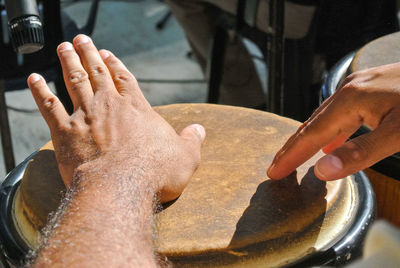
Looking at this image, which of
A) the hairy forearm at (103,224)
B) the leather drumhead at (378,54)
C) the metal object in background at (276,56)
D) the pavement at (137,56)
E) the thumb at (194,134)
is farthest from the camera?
the pavement at (137,56)

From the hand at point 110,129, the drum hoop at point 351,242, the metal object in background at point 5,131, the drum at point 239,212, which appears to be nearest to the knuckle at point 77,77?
the hand at point 110,129

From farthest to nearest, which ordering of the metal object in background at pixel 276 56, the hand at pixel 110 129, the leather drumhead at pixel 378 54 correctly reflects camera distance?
the metal object in background at pixel 276 56
the leather drumhead at pixel 378 54
the hand at pixel 110 129

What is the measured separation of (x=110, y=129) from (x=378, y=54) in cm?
53

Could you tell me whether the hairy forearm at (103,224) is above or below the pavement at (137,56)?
above

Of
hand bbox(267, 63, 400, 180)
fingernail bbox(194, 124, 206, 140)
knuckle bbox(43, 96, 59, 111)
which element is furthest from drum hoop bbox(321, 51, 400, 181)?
knuckle bbox(43, 96, 59, 111)

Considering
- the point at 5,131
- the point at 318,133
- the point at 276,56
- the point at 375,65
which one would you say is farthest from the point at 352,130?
the point at 5,131

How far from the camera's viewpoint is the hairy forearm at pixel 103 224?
0.56m

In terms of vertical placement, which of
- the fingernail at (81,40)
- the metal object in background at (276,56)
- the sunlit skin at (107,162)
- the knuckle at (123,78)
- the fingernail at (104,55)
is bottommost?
the metal object in background at (276,56)

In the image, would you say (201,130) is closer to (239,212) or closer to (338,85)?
(239,212)

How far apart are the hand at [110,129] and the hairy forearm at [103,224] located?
0.02 m

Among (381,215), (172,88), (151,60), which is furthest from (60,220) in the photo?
(151,60)

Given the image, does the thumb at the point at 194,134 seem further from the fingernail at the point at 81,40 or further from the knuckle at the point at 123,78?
the fingernail at the point at 81,40

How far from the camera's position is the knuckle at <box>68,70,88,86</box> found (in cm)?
79

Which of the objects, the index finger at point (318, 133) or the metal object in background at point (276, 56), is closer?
the index finger at point (318, 133)
